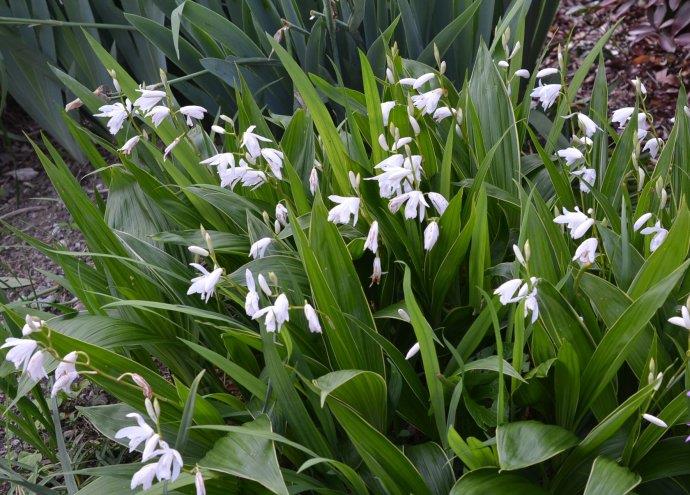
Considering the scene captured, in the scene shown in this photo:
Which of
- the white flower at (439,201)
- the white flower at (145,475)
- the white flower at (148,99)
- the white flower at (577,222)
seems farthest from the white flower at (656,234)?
the white flower at (148,99)

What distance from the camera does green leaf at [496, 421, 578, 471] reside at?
4.34 ft

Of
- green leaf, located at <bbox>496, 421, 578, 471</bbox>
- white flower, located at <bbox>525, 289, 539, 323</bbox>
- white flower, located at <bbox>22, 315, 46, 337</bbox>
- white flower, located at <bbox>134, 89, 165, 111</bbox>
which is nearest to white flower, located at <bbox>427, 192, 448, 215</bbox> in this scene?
white flower, located at <bbox>525, 289, 539, 323</bbox>

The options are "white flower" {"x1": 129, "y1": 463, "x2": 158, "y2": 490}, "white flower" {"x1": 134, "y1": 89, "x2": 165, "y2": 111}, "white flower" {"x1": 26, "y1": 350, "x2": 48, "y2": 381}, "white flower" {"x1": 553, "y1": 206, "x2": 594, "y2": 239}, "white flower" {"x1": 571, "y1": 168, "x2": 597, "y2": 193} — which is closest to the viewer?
"white flower" {"x1": 129, "y1": 463, "x2": 158, "y2": 490}

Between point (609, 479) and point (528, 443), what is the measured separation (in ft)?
0.46

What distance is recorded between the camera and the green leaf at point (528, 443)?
1323 millimetres

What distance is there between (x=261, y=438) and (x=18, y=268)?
183 centimetres

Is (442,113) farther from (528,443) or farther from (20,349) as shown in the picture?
(20,349)

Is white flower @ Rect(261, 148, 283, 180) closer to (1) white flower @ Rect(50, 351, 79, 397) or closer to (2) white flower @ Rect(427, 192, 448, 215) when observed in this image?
(2) white flower @ Rect(427, 192, 448, 215)

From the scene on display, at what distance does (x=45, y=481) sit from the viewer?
188 cm

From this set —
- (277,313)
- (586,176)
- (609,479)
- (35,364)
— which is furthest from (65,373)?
(586,176)

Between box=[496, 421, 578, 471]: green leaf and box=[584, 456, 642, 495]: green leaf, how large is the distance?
7 cm

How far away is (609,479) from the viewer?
1.33 m

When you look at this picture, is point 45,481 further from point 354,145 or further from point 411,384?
point 354,145

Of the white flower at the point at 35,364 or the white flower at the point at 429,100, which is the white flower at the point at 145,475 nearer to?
the white flower at the point at 35,364
